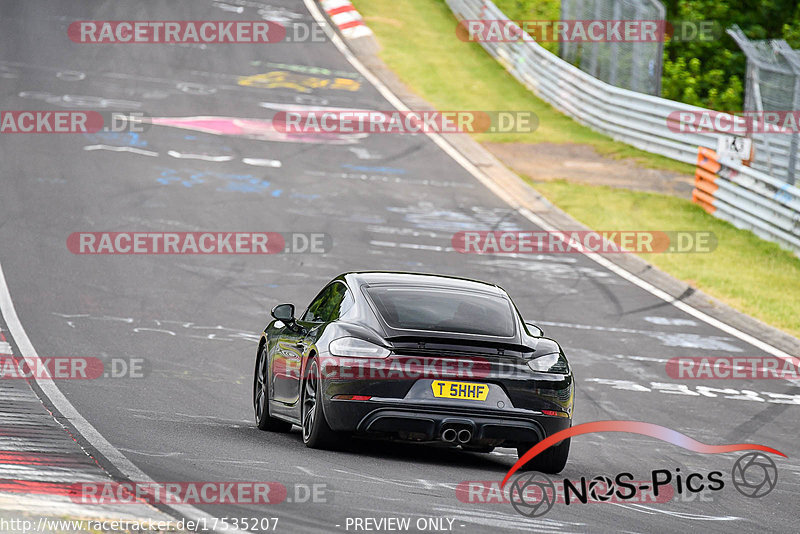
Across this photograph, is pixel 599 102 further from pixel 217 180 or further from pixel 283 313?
pixel 283 313

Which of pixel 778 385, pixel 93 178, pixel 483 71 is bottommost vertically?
pixel 778 385

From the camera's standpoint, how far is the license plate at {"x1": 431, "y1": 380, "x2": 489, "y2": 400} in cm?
866

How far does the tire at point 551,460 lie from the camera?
892 centimetres

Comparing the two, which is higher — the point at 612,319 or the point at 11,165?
the point at 11,165

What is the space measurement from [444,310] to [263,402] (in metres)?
2.10

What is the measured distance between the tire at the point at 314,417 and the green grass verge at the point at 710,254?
9516 millimetres

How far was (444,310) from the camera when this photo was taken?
368 inches

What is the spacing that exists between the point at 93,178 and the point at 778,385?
526 inches

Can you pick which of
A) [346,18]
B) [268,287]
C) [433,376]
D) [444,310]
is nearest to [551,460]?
[433,376]

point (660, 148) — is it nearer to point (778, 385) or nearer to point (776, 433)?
point (778, 385)

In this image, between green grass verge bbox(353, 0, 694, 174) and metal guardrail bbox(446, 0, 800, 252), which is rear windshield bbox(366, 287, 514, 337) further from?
green grass verge bbox(353, 0, 694, 174)

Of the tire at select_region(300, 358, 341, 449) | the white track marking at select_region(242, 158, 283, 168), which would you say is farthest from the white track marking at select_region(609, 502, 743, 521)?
Answer: the white track marking at select_region(242, 158, 283, 168)

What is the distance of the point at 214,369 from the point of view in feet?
43.3

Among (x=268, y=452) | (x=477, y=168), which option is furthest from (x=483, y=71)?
(x=268, y=452)
